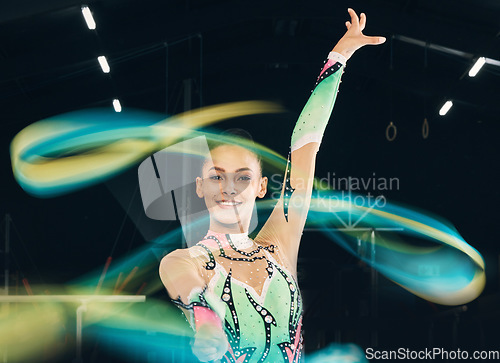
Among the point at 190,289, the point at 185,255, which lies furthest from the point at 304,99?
the point at 190,289

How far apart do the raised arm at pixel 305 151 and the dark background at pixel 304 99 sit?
15.0ft

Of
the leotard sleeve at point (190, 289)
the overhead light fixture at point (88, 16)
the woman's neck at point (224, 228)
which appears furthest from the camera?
the overhead light fixture at point (88, 16)

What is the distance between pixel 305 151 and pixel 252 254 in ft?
1.45

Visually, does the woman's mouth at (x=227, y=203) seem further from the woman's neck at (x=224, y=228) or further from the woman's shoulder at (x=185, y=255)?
the woman's shoulder at (x=185, y=255)

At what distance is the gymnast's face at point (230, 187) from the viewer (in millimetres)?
2455

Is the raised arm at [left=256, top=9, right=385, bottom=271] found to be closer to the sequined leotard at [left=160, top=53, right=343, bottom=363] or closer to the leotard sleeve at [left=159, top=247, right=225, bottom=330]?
the sequined leotard at [left=160, top=53, right=343, bottom=363]

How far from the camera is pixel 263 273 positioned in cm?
239

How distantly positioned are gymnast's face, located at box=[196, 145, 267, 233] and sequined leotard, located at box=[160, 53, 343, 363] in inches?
A: 2.1

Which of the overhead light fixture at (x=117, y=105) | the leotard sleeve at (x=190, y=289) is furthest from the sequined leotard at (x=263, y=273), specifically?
the overhead light fixture at (x=117, y=105)

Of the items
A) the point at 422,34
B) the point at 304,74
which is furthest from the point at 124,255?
the point at 422,34

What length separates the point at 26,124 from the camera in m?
12.8

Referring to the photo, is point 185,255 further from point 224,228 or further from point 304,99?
point 304,99

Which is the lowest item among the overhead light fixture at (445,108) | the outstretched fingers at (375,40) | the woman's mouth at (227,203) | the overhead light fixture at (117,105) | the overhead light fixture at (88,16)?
the woman's mouth at (227,203)

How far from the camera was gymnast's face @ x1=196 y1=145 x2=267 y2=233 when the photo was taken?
2455 mm
